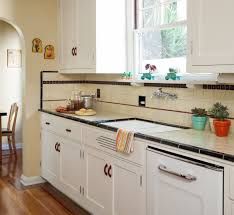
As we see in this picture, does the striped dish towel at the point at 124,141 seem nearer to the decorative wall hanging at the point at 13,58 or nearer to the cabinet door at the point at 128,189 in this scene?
the cabinet door at the point at 128,189

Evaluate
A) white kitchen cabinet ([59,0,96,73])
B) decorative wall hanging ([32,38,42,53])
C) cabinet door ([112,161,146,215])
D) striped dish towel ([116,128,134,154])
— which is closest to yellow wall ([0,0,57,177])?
decorative wall hanging ([32,38,42,53])

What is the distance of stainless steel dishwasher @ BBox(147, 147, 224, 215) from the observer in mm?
1844

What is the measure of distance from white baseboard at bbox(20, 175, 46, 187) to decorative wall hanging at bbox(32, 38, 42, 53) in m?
1.50

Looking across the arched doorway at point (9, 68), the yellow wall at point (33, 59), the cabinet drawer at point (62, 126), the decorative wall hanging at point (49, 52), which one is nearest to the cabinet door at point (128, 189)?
the cabinet drawer at point (62, 126)

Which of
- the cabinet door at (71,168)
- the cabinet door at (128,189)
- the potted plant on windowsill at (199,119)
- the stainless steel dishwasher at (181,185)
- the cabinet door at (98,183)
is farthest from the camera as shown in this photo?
the cabinet door at (71,168)

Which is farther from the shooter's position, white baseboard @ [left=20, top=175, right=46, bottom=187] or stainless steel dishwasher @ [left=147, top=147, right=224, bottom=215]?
white baseboard @ [left=20, top=175, right=46, bottom=187]

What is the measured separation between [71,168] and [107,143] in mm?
825

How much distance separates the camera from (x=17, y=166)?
4984mm

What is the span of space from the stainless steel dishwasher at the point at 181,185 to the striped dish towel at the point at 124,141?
189mm

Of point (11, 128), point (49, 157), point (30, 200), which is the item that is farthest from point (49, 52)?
point (11, 128)

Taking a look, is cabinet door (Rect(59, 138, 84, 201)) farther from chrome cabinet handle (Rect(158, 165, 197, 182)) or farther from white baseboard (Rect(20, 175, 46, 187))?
chrome cabinet handle (Rect(158, 165, 197, 182))

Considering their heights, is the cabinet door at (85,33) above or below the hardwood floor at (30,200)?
above

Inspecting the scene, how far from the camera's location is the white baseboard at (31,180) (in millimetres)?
4152

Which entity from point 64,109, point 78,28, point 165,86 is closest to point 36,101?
point 64,109
